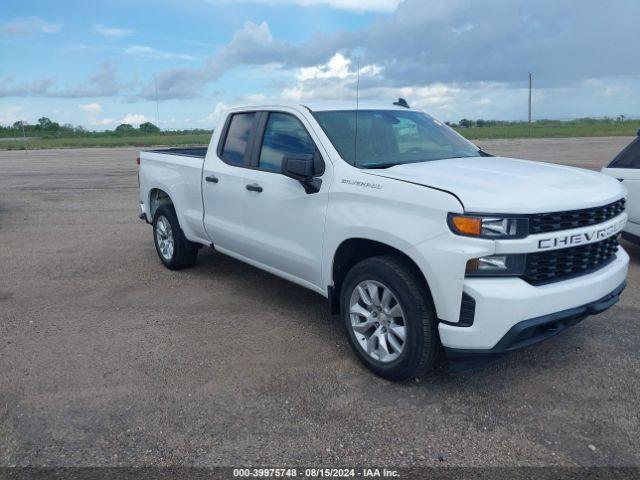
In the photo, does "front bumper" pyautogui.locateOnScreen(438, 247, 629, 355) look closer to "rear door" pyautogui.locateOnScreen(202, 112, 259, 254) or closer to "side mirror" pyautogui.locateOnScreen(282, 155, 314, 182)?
"side mirror" pyautogui.locateOnScreen(282, 155, 314, 182)

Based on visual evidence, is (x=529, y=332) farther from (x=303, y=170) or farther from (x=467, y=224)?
(x=303, y=170)

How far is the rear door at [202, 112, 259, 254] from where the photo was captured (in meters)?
5.34

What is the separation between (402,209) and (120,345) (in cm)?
255

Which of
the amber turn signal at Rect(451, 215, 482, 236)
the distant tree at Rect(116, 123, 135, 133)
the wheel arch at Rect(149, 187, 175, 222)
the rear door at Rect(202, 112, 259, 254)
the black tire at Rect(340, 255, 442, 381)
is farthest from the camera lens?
the distant tree at Rect(116, 123, 135, 133)

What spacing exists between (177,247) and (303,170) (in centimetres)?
293

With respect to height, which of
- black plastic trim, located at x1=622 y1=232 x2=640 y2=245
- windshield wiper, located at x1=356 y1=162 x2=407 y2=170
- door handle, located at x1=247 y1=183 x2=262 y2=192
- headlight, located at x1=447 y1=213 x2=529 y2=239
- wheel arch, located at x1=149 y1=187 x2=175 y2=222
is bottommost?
black plastic trim, located at x1=622 y1=232 x2=640 y2=245

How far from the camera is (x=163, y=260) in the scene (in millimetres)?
7016

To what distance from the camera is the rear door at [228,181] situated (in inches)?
210

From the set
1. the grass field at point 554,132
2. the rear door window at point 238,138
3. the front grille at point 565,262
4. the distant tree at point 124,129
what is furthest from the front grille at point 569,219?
the distant tree at point 124,129

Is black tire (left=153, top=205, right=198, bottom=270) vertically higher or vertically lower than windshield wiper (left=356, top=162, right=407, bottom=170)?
lower

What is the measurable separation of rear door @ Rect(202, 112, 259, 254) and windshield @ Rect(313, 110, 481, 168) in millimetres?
971

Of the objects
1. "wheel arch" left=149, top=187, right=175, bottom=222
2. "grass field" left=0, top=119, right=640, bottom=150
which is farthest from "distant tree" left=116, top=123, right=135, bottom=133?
"wheel arch" left=149, top=187, right=175, bottom=222

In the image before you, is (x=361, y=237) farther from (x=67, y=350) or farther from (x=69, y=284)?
(x=69, y=284)

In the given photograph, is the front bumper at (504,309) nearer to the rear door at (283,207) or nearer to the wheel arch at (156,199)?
the rear door at (283,207)
